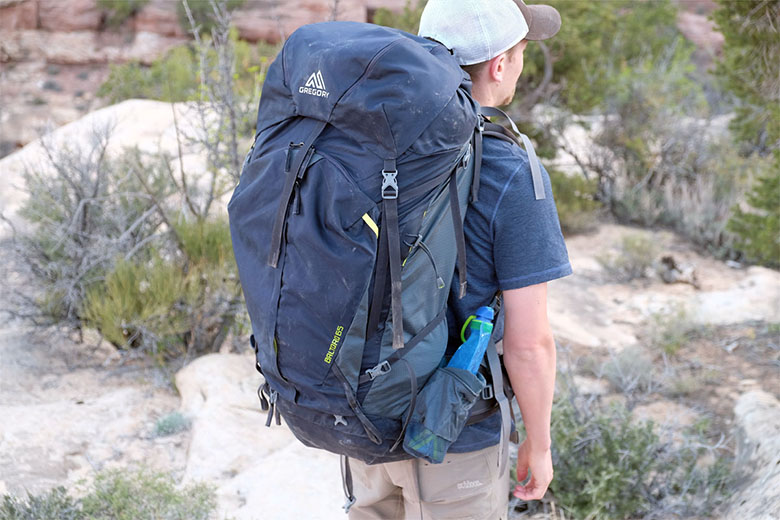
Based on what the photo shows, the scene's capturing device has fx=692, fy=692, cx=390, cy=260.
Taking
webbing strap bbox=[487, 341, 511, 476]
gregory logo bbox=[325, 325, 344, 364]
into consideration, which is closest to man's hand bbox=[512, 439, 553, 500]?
webbing strap bbox=[487, 341, 511, 476]

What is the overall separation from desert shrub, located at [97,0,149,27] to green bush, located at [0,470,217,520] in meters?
21.0

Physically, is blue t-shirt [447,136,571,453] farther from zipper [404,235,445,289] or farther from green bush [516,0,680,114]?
green bush [516,0,680,114]

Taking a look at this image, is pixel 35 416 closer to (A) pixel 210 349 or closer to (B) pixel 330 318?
(A) pixel 210 349

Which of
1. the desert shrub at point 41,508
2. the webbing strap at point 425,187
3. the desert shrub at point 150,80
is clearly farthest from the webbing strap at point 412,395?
the desert shrub at point 150,80

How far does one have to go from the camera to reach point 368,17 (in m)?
20.1

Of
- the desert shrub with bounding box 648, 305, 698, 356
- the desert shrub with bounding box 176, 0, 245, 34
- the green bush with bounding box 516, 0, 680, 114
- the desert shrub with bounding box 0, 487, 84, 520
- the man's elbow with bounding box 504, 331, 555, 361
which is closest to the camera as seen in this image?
the man's elbow with bounding box 504, 331, 555, 361

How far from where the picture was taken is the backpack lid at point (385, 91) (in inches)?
50.1

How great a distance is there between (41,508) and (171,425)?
3.29 feet

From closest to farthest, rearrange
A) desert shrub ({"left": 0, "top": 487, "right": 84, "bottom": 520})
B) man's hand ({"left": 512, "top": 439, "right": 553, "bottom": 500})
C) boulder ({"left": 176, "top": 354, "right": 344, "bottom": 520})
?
man's hand ({"left": 512, "top": 439, "right": 553, "bottom": 500}) < desert shrub ({"left": 0, "top": 487, "right": 84, "bottom": 520}) < boulder ({"left": 176, "top": 354, "right": 344, "bottom": 520})

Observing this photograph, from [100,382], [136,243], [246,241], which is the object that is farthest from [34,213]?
[246,241]

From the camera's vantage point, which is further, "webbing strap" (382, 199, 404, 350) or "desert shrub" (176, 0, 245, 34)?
"desert shrub" (176, 0, 245, 34)

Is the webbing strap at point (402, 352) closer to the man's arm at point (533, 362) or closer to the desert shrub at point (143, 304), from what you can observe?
the man's arm at point (533, 362)

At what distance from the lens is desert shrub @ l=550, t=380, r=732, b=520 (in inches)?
113

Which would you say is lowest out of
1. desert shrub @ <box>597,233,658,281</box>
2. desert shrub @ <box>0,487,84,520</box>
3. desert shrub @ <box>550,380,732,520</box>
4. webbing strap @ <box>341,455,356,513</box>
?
desert shrub @ <box>597,233,658,281</box>
